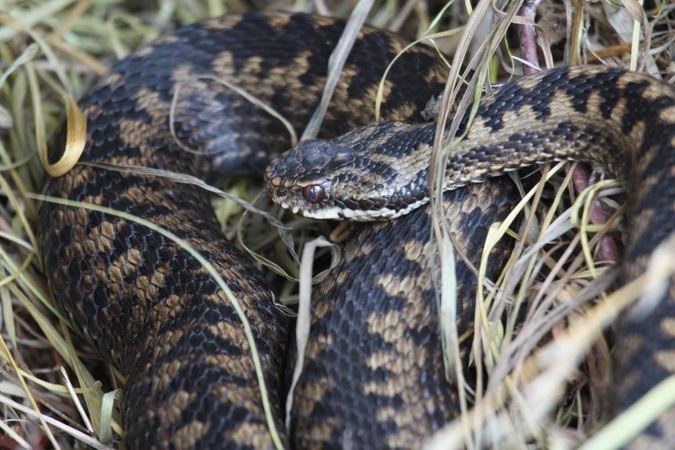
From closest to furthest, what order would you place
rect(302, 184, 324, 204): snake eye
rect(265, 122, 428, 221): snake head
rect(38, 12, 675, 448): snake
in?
rect(38, 12, 675, 448): snake < rect(265, 122, 428, 221): snake head < rect(302, 184, 324, 204): snake eye

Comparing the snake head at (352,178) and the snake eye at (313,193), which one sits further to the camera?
the snake eye at (313,193)

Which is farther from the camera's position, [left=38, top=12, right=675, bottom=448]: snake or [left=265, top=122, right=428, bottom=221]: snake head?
[left=265, top=122, right=428, bottom=221]: snake head

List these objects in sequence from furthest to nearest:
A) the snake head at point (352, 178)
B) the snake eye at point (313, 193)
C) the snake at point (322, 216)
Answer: the snake eye at point (313, 193) < the snake head at point (352, 178) < the snake at point (322, 216)

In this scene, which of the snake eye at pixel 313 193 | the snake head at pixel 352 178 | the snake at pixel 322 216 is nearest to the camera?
the snake at pixel 322 216

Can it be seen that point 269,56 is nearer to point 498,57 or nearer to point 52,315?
point 498,57

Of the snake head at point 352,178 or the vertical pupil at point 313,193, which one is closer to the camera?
the snake head at point 352,178

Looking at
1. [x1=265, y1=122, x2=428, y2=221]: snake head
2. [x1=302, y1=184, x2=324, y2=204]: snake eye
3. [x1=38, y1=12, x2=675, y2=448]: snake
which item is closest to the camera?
[x1=38, y1=12, x2=675, y2=448]: snake

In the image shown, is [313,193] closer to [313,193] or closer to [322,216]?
[313,193]
